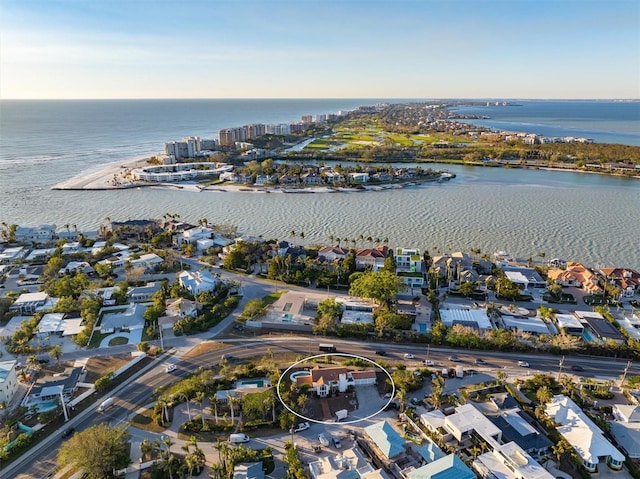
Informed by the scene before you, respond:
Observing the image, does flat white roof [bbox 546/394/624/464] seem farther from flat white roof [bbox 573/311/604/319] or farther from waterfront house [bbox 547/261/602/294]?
waterfront house [bbox 547/261/602/294]

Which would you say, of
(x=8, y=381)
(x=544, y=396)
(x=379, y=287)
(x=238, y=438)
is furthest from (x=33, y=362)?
(x=544, y=396)

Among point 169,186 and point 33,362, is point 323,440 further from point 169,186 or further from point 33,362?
point 169,186

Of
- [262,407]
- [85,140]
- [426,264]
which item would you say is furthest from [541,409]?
[85,140]

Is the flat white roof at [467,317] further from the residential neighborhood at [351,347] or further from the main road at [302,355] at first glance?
the main road at [302,355]

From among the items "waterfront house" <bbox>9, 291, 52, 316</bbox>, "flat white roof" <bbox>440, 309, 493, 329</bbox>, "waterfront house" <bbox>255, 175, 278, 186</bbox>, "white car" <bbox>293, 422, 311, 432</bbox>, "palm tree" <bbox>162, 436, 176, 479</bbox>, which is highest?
"waterfront house" <bbox>255, 175, 278, 186</bbox>

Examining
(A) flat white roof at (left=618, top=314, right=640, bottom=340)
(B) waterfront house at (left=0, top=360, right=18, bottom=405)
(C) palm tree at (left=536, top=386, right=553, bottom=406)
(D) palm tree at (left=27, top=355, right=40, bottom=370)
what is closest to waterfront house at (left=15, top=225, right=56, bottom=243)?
(D) palm tree at (left=27, top=355, right=40, bottom=370)

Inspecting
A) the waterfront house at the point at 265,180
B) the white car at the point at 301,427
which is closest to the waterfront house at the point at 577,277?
the white car at the point at 301,427
